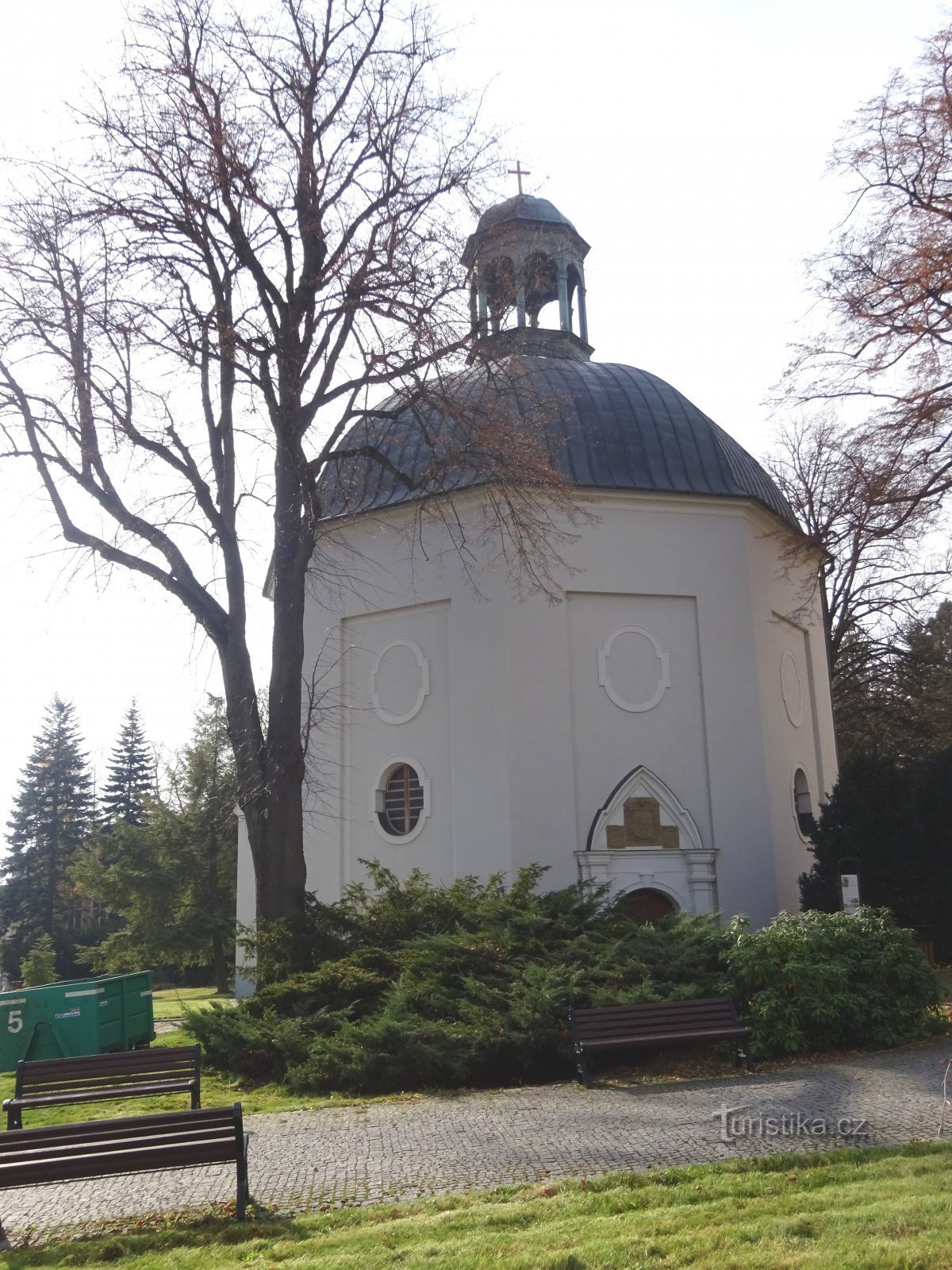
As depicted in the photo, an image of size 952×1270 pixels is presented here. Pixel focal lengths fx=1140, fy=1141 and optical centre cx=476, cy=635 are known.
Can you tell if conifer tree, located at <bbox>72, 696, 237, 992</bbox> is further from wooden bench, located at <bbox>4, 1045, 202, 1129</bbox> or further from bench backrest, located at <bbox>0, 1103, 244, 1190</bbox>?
bench backrest, located at <bbox>0, 1103, 244, 1190</bbox>

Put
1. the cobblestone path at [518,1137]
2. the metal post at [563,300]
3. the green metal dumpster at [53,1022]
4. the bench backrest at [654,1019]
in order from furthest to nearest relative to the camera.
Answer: the metal post at [563,300] → the green metal dumpster at [53,1022] → the bench backrest at [654,1019] → the cobblestone path at [518,1137]

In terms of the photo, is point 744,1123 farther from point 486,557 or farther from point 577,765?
point 486,557

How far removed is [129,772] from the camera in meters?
60.6

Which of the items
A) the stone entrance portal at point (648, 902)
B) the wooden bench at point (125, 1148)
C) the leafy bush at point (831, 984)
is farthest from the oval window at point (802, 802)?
the wooden bench at point (125, 1148)

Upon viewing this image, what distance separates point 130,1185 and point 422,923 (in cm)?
701

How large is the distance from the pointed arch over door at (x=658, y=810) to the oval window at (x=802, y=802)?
2.98 m

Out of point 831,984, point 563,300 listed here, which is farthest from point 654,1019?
point 563,300

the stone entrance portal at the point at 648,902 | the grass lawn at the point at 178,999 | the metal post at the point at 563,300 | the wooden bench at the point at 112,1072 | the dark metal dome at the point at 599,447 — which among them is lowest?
the grass lawn at the point at 178,999

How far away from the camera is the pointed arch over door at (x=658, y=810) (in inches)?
703

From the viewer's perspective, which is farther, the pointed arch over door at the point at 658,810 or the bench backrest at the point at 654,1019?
the pointed arch over door at the point at 658,810

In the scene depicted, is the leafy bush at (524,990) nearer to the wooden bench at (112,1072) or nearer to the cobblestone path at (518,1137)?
the cobblestone path at (518,1137)

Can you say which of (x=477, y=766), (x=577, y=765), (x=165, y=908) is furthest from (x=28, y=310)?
(x=165, y=908)

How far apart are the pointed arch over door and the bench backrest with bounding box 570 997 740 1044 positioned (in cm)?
688

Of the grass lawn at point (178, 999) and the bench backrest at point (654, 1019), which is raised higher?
the bench backrest at point (654, 1019)
